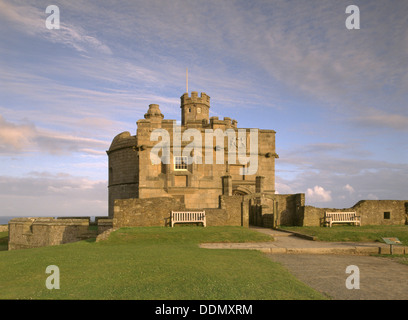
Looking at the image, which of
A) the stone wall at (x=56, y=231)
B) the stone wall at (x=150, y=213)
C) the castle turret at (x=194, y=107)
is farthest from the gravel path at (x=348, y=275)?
the castle turret at (x=194, y=107)

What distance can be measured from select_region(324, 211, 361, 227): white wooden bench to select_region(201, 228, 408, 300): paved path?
5699 mm

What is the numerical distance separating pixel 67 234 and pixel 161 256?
45.7 feet

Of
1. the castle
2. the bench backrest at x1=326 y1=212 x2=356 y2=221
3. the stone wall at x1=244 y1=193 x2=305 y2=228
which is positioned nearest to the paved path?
the bench backrest at x1=326 y1=212 x2=356 y2=221

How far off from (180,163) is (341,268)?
1884cm

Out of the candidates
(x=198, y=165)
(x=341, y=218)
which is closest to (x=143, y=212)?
(x=198, y=165)

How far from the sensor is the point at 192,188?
996 inches

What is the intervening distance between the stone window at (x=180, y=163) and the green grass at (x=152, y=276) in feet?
51.0

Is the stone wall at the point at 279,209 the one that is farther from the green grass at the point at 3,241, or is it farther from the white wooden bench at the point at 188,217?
the green grass at the point at 3,241

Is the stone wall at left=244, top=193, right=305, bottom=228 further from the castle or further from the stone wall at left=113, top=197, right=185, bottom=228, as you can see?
the stone wall at left=113, top=197, right=185, bottom=228

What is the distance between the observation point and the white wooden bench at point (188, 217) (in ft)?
54.4

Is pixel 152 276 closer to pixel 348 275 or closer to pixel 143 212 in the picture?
pixel 348 275

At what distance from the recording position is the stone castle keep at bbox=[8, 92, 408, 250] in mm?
17344

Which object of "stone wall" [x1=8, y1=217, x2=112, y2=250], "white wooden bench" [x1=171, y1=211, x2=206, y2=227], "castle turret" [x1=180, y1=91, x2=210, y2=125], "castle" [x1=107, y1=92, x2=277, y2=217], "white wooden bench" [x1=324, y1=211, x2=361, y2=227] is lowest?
"stone wall" [x1=8, y1=217, x2=112, y2=250]
